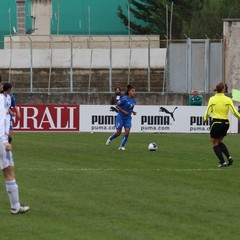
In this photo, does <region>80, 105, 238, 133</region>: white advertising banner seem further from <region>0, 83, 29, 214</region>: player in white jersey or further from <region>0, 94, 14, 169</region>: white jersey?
<region>0, 94, 14, 169</region>: white jersey

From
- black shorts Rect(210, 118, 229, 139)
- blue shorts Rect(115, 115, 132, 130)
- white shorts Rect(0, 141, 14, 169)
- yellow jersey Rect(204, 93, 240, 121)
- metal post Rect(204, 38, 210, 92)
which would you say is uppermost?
metal post Rect(204, 38, 210, 92)

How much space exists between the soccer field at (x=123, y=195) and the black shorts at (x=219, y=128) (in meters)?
0.77

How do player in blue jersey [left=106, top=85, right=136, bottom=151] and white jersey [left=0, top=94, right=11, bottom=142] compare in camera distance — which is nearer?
white jersey [left=0, top=94, right=11, bottom=142]

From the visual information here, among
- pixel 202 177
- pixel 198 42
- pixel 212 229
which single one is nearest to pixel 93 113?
pixel 198 42

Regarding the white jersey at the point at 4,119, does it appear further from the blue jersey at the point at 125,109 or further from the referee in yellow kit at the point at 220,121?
the blue jersey at the point at 125,109

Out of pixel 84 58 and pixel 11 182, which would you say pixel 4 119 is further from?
pixel 84 58

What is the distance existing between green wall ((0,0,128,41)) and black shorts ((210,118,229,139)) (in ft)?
154

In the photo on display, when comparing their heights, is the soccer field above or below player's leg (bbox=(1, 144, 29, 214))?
below

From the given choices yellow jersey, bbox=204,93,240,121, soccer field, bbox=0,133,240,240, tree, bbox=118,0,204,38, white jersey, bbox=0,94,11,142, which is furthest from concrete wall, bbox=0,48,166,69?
white jersey, bbox=0,94,11,142

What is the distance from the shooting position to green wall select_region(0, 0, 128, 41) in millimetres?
A: 71688

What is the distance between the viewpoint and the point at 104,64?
56.3m

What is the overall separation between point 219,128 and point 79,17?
50.2 meters

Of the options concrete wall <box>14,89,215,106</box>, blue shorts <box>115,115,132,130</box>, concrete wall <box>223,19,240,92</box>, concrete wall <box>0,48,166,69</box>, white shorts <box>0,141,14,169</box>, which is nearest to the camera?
white shorts <box>0,141,14,169</box>

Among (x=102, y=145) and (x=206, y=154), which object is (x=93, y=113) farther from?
(x=206, y=154)
